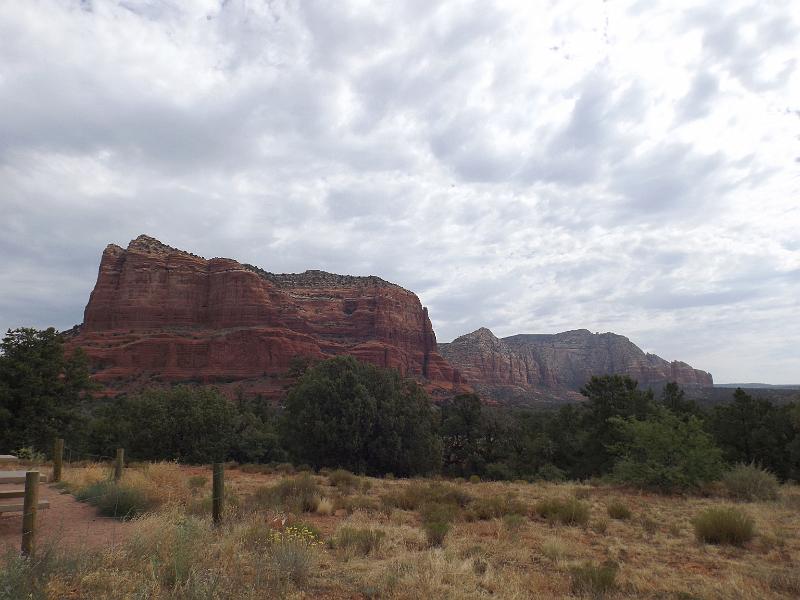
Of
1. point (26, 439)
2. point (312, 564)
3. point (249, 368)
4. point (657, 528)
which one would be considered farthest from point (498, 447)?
point (249, 368)

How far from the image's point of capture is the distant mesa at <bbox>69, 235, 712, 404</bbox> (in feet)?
298

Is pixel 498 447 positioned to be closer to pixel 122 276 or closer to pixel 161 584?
pixel 161 584

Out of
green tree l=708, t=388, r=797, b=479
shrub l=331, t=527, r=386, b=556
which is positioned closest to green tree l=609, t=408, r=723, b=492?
A: shrub l=331, t=527, r=386, b=556

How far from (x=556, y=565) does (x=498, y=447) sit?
1171 inches

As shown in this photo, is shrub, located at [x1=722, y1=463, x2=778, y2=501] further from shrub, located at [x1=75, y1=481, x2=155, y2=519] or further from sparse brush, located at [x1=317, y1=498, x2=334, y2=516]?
shrub, located at [x1=75, y1=481, x2=155, y2=519]

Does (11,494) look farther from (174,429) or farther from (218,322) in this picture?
(218,322)

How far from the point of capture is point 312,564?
656cm

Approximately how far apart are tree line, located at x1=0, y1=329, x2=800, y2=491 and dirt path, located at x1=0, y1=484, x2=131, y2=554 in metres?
15.2

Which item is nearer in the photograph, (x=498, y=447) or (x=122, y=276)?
(x=498, y=447)

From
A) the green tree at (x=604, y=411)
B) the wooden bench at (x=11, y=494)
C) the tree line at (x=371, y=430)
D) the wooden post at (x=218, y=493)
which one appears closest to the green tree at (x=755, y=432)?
the tree line at (x=371, y=430)

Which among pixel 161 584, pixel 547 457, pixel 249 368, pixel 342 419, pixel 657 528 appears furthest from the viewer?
pixel 249 368

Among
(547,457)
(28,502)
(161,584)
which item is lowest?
(547,457)

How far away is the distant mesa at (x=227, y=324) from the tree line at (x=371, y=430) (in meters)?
49.0

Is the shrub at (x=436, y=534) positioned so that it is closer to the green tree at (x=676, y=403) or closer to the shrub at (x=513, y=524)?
the shrub at (x=513, y=524)
